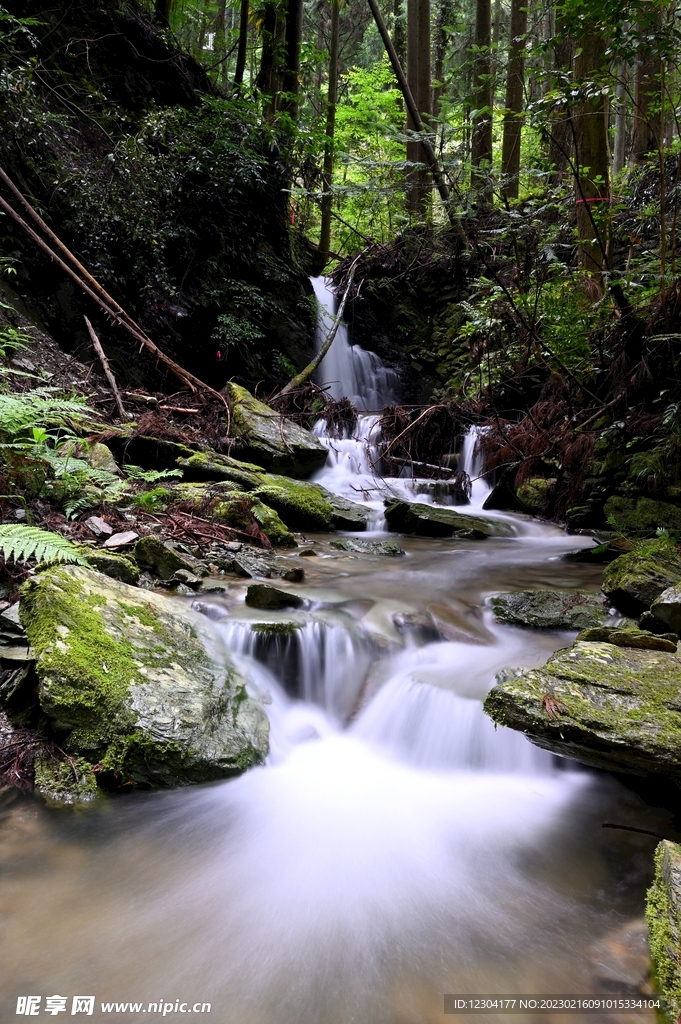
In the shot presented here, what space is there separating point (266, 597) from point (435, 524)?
3.69 meters

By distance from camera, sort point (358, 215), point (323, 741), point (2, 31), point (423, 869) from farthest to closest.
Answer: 1. point (358, 215)
2. point (2, 31)
3. point (323, 741)
4. point (423, 869)

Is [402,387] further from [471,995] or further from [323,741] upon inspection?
[471,995]

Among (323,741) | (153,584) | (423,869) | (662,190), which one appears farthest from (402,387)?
(423,869)

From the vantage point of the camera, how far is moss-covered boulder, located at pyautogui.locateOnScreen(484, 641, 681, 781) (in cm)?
253

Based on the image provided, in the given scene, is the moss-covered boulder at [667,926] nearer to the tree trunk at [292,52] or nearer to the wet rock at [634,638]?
the wet rock at [634,638]

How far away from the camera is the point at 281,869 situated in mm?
2623

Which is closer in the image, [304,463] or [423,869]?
[423,869]

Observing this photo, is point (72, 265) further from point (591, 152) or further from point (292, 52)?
point (292, 52)

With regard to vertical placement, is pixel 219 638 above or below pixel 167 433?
below

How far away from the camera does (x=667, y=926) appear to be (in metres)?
1.78

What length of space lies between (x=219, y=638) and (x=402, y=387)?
10.1 meters

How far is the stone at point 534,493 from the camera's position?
8.08m

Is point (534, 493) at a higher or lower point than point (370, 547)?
higher

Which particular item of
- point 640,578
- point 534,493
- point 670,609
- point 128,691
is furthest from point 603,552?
point 128,691
